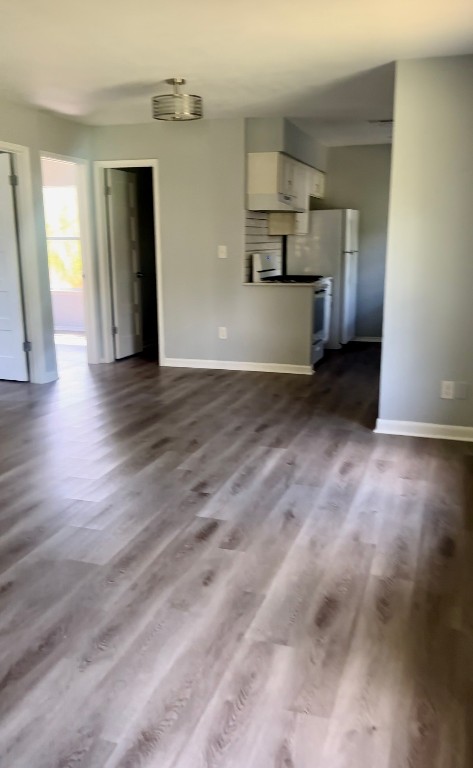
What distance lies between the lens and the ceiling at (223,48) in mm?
3027

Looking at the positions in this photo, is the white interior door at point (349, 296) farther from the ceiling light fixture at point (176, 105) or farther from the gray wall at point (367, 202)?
the ceiling light fixture at point (176, 105)

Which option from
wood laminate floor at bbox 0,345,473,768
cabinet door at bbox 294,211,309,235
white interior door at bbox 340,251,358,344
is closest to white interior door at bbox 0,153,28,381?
wood laminate floor at bbox 0,345,473,768

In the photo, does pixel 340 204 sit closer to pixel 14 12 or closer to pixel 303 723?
pixel 14 12

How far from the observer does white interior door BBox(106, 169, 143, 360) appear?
673 centimetres

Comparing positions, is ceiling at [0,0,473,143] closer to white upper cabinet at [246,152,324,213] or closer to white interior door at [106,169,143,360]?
white upper cabinet at [246,152,324,213]

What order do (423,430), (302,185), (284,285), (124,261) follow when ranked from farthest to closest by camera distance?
1. (124,261)
2. (302,185)
3. (284,285)
4. (423,430)

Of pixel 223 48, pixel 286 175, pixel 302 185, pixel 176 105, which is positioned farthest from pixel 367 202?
pixel 223 48

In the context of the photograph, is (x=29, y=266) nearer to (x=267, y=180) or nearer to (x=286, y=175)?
(x=267, y=180)

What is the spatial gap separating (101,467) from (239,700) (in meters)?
2.08

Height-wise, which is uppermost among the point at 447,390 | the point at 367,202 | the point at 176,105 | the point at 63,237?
the point at 176,105

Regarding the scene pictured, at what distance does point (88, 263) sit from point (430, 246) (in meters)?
3.75

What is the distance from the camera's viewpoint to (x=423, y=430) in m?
4.34

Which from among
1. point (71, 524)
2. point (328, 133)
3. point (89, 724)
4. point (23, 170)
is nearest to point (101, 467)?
point (71, 524)

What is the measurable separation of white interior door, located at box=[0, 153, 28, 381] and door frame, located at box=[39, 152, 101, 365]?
92cm
